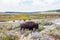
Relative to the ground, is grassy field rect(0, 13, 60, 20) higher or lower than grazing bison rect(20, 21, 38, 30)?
higher

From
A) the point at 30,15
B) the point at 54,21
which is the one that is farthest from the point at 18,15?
the point at 54,21

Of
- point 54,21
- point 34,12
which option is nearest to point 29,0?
point 34,12

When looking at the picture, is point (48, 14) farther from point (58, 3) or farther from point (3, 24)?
point (3, 24)

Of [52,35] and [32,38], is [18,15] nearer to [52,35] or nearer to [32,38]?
[32,38]

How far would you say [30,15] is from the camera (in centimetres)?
137

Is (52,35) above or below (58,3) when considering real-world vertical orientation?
below

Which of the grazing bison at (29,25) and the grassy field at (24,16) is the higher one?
the grassy field at (24,16)

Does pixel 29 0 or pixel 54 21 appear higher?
pixel 29 0

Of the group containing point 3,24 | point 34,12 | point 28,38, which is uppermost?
point 34,12

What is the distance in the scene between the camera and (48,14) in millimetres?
1368

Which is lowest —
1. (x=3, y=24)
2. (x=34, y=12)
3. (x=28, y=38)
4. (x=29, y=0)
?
(x=28, y=38)

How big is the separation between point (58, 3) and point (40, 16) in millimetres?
262

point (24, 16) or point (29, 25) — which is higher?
point (24, 16)

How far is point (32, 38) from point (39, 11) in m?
0.33
